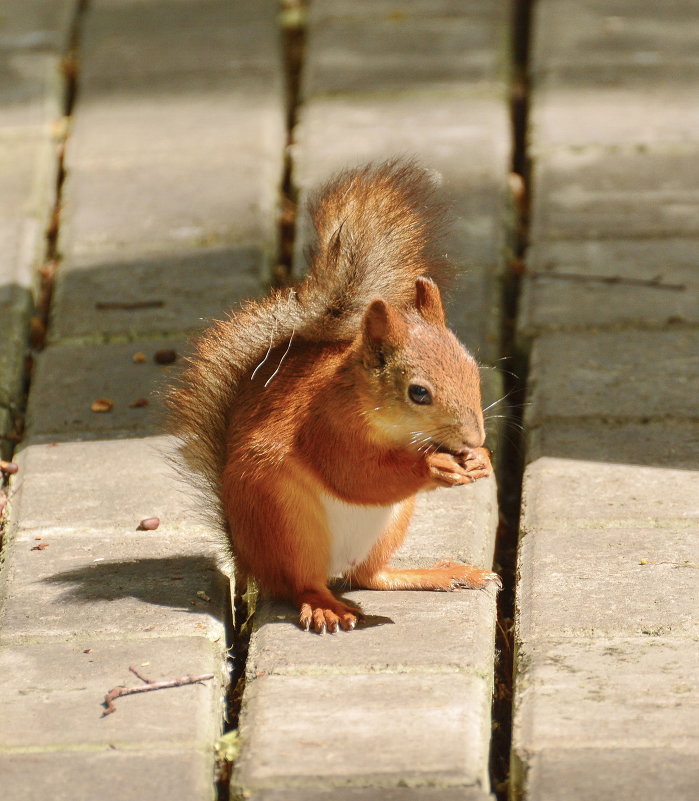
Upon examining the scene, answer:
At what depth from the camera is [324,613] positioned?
2533mm

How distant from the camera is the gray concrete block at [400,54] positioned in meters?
4.69

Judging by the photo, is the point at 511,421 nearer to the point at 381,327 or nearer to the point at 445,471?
the point at 445,471

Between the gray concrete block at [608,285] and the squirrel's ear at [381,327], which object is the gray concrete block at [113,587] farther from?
the gray concrete block at [608,285]

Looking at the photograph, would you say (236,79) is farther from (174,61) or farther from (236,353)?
(236,353)

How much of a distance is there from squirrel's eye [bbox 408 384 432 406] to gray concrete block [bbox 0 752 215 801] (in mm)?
686

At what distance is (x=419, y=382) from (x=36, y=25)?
3262mm

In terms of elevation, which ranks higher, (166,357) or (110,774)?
(166,357)

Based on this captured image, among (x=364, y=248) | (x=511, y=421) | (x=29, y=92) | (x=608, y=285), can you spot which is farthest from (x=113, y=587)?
(x=29, y=92)

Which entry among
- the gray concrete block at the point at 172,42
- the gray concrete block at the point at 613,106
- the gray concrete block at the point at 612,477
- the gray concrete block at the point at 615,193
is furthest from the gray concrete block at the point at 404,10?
the gray concrete block at the point at 612,477

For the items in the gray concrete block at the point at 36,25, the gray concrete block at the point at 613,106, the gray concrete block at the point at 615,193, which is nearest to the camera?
the gray concrete block at the point at 615,193

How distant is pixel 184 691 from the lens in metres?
2.37

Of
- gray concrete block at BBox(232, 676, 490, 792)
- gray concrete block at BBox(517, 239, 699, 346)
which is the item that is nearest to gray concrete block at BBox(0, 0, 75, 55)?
gray concrete block at BBox(517, 239, 699, 346)

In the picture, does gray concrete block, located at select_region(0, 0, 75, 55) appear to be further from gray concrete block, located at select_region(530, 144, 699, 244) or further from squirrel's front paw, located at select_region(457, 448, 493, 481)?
squirrel's front paw, located at select_region(457, 448, 493, 481)

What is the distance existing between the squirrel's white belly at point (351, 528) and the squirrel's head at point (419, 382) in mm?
195
